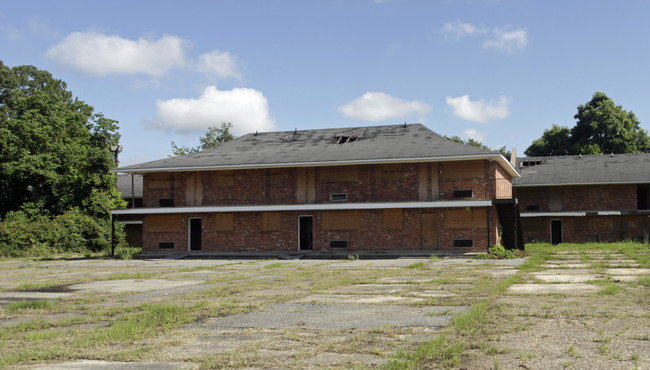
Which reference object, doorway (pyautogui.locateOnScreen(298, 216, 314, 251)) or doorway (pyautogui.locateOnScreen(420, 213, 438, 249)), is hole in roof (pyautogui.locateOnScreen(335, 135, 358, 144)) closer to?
doorway (pyautogui.locateOnScreen(298, 216, 314, 251))

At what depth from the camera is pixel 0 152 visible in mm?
36594

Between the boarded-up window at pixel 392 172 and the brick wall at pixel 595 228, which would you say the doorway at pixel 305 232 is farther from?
the brick wall at pixel 595 228

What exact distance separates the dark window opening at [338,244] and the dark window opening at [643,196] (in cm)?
2082

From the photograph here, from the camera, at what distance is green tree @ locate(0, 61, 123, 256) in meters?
36.1

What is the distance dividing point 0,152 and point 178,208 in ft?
47.8

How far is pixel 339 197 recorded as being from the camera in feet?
93.7

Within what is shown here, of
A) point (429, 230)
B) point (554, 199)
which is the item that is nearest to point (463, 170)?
point (429, 230)

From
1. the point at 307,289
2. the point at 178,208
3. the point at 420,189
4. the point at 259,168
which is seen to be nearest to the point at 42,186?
the point at 178,208

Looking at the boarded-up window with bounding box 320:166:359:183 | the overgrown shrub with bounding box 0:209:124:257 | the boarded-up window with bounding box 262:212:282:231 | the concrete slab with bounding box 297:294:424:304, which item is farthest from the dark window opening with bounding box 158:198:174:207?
the concrete slab with bounding box 297:294:424:304

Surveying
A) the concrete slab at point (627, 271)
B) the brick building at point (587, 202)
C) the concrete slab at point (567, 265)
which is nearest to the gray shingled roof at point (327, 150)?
the brick building at point (587, 202)

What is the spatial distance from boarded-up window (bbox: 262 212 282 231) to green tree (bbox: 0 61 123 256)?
11.1 metres

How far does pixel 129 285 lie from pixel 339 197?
48.4 feet

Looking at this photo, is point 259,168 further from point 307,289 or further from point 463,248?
point 307,289

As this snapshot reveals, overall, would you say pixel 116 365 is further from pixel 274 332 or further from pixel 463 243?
pixel 463 243
